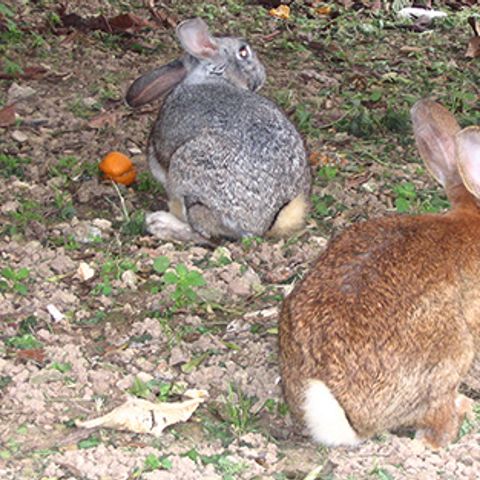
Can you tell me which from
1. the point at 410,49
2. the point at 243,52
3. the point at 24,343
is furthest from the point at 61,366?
the point at 410,49

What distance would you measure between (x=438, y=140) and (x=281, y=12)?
5.45 meters

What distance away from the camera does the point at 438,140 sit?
14.7 feet

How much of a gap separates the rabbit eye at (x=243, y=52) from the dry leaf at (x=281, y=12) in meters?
2.62

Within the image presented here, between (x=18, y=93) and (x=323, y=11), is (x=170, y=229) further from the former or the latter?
(x=323, y=11)

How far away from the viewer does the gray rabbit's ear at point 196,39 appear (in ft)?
22.6

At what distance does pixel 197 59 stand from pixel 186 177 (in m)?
1.14

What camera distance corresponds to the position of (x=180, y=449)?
12.9ft

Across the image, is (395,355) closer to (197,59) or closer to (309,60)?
(197,59)

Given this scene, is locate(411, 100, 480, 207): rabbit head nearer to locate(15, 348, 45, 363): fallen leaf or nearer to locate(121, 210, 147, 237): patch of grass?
locate(15, 348, 45, 363): fallen leaf

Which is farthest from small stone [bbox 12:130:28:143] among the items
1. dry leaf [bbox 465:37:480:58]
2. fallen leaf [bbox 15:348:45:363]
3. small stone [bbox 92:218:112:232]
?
dry leaf [bbox 465:37:480:58]

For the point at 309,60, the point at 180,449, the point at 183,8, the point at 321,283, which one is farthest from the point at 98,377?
the point at 183,8

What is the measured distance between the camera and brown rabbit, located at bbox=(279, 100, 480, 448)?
149 inches

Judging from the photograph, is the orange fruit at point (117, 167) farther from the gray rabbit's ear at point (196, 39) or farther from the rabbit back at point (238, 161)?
the gray rabbit's ear at point (196, 39)

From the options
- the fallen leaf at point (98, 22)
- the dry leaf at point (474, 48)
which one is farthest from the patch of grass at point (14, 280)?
the dry leaf at point (474, 48)
